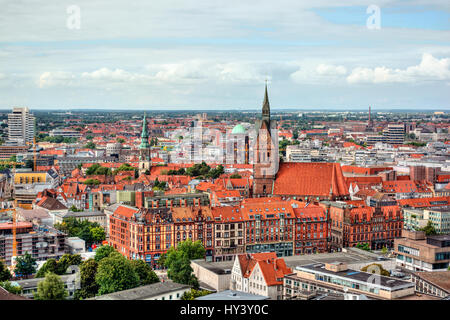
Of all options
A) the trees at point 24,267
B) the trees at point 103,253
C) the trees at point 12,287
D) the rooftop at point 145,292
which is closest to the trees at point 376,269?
the rooftop at point 145,292

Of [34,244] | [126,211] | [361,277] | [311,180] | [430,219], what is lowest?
[34,244]

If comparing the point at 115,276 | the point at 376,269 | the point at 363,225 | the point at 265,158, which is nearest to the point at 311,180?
the point at 265,158

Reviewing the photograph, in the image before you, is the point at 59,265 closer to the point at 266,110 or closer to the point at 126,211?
the point at 126,211

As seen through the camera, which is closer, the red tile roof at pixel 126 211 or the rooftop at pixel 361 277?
the rooftop at pixel 361 277

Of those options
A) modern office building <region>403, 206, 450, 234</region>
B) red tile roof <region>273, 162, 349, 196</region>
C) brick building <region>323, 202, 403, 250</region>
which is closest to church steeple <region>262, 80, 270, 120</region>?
red tile roof <region>273, 162, 349, 196</region>

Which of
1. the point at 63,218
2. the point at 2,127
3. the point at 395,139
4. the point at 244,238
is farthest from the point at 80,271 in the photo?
the point at 395,139

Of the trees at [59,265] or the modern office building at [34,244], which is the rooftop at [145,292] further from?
the modern office building at [34,244]

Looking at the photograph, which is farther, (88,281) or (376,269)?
(376,269)
